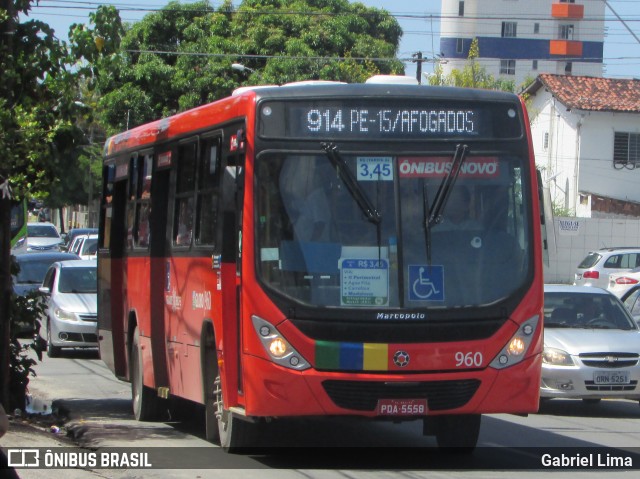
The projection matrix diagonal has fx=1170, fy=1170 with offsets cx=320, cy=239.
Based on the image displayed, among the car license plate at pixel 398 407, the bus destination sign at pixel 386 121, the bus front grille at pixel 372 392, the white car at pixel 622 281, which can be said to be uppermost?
the bus destination sign at pixel 386 121

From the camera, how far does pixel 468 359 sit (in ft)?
30.2

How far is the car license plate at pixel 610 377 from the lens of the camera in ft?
44.6

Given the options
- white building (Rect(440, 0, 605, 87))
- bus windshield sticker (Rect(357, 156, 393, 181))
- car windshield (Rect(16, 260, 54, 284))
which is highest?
white building (Rect(440, 0, 605, 87))

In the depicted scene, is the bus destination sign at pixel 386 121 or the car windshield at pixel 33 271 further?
the car windshield at pixel 33 271

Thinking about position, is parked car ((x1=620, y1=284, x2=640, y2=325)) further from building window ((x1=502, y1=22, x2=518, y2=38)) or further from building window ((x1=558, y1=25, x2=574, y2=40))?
building window ((x1=558, y1=25, x2=574, y2=40))

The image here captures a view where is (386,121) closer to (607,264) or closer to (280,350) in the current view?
(280,350)

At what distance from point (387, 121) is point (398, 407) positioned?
7.56 ft

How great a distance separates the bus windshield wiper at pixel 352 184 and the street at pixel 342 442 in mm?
1792

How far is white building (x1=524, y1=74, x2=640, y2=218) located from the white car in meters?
A: 16.6

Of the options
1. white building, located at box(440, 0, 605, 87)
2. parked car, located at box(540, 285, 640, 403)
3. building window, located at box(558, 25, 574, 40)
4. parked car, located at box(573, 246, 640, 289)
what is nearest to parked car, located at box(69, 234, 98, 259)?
parked car, located at box(573, 246, 640, 289)

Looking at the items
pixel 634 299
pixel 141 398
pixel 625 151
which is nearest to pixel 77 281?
pixel 141 398

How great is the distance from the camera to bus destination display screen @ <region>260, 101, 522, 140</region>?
9.39 m

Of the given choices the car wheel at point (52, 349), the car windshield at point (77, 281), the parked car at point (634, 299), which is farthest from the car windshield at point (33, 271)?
the parked car at point (634, 299)

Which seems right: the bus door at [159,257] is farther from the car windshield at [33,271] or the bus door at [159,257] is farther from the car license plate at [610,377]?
the car windshield at [33,271]
